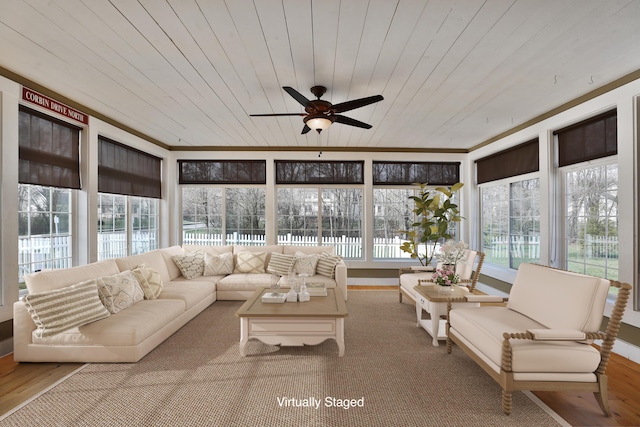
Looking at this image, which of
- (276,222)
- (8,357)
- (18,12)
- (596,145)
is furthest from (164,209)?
(596,145)

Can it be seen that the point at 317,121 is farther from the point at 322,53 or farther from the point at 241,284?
the point at 241,284

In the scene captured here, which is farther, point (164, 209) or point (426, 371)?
point (164, 209)

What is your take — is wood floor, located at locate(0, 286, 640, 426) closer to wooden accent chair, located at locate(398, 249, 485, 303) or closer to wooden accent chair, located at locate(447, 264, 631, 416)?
wooden accent chair, located at locate(447, 264, 631, 416)

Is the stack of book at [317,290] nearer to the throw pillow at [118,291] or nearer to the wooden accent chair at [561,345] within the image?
the wooden accent chair at [561,345]

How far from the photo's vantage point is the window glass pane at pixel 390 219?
6.50 metres

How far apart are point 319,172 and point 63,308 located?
15.3 feet

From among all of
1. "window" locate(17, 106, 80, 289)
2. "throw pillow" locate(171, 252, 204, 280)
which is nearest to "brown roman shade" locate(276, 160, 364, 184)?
"throw pillow" locate(171, 252, 204, 280)

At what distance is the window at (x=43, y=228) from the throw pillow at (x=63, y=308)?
3.24ft

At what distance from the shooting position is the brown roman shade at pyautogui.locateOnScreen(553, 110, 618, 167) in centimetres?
341

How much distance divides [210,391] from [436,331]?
2297 millimetres

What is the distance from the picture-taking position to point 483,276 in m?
5.84

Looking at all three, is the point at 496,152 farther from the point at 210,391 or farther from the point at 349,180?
the point at 210,391

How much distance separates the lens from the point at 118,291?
328 cm

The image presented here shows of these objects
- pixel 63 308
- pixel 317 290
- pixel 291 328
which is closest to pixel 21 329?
pixel 63 308
